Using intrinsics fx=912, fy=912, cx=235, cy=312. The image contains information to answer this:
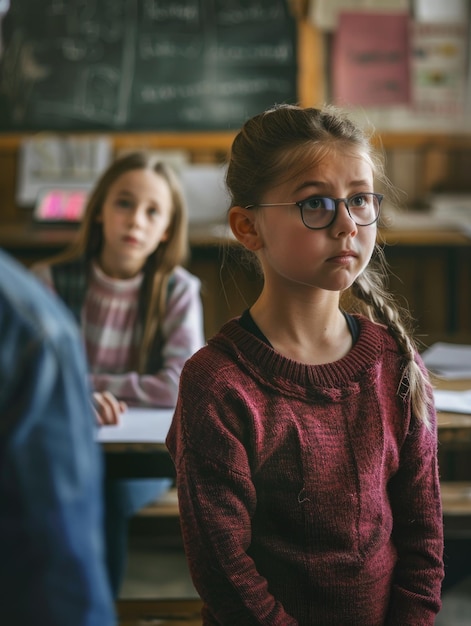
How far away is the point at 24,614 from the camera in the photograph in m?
0.63

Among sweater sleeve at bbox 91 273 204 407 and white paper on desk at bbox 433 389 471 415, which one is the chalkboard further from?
white paper on desk at bbox 433 389 471 415

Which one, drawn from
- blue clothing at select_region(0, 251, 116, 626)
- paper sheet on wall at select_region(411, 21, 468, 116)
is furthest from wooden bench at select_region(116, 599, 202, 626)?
paper sheet on wall at select_region(411, 21, 468, 116)

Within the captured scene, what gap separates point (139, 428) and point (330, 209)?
0.67 metres

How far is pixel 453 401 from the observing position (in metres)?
1.71

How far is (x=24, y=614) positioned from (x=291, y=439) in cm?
55

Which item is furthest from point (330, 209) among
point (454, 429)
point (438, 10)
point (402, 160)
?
point (438, 10)

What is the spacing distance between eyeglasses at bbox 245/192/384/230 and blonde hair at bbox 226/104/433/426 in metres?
0.05

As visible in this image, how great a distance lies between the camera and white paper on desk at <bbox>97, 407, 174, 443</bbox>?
155 cm

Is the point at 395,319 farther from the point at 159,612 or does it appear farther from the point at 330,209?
the point at 159,612

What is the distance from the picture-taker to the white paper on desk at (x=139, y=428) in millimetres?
1549

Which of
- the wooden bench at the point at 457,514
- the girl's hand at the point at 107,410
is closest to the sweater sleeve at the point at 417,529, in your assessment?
the girl's hand at the point at 107,410

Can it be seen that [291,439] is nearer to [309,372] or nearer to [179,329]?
[309,372]

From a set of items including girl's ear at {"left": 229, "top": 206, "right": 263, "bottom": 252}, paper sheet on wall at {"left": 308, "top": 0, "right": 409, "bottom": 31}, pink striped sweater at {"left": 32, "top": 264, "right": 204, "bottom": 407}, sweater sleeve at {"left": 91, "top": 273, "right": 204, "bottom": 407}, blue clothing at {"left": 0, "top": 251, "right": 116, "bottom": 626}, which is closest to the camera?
blue clothing at {"left": 0, "top": 251, "right": 116, "bottom": 626}

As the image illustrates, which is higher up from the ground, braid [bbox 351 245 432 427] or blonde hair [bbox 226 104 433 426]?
blonde hair [bbox 226 104 433 426]
